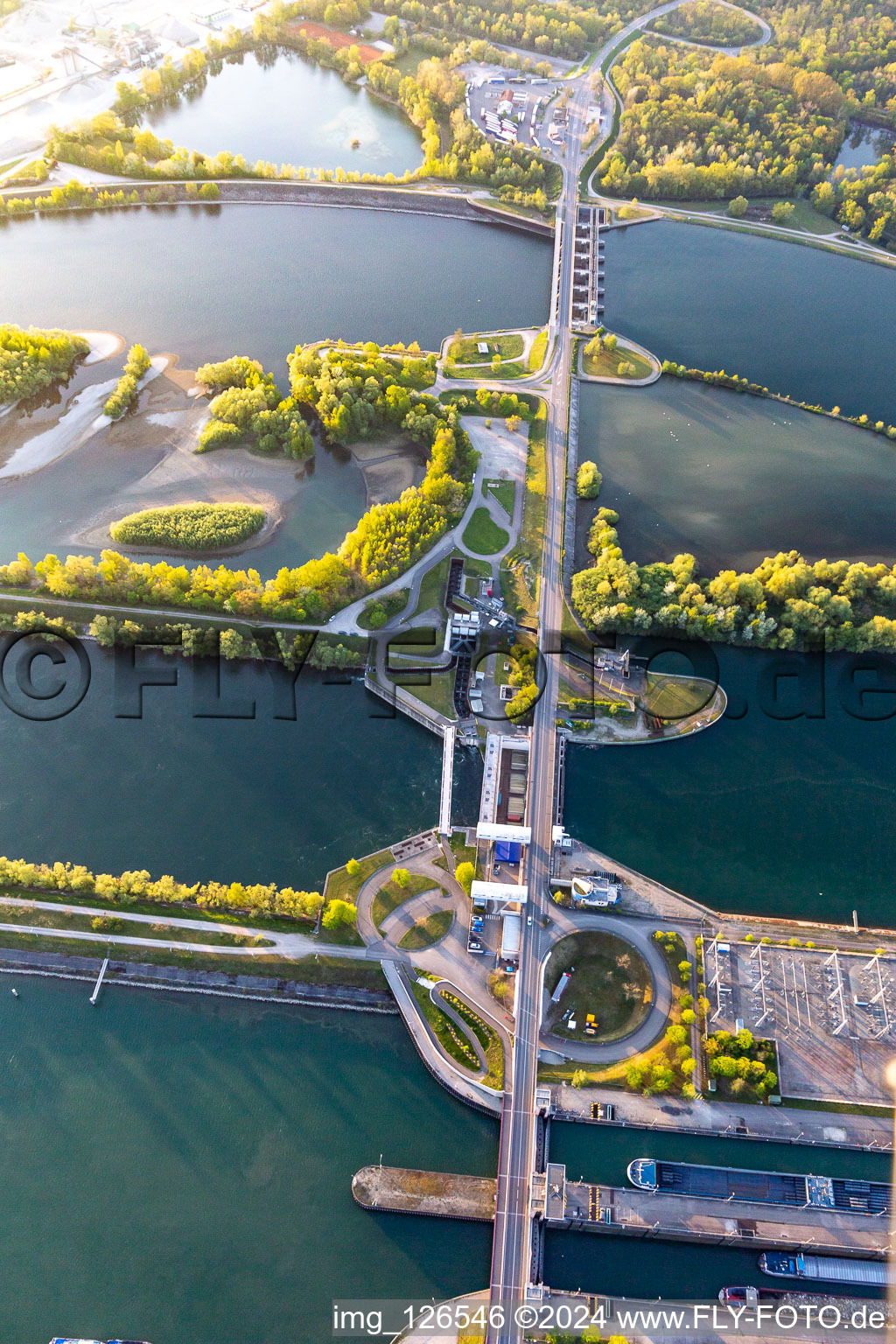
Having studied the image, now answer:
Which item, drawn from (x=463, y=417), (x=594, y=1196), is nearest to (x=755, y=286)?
(x=463, y=417)

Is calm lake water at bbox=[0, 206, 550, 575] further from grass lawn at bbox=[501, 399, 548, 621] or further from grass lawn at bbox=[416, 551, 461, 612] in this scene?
grass lawn at bbox=[501, 399, 548, 621]

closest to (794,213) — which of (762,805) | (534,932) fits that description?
(762,805)

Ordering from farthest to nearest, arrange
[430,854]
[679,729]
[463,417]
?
[463,417] → [679,729] → [430,854]

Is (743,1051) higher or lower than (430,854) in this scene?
lower

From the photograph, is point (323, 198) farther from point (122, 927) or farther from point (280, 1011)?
point (280, 1011)

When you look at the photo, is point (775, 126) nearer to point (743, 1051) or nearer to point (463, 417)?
point (463, 417)

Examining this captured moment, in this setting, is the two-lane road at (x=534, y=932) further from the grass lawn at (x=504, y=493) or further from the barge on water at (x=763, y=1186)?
the barge on water at (x=763, y=1186)

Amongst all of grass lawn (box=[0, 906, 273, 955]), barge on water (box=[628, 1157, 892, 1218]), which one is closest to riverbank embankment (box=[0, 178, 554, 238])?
grass lawn (box=[0, 906, 273, 955])
